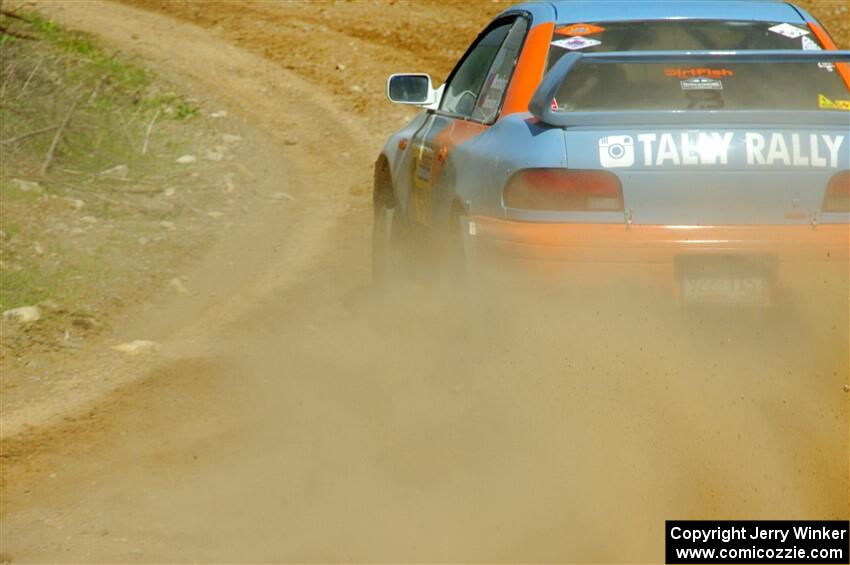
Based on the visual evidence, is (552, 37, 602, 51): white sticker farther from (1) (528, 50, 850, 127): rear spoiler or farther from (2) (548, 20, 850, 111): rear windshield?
(1) (528, 50, 850, 127): rear spoiler

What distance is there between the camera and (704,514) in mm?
4289

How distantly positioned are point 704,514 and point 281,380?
8.50ft

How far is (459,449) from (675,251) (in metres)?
1.05

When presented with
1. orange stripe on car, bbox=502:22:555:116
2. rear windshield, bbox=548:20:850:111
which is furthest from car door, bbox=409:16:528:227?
rear windshield, bbox=548:20:850:111

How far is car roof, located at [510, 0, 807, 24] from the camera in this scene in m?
5.74

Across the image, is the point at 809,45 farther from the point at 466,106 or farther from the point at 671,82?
the point at 466,106

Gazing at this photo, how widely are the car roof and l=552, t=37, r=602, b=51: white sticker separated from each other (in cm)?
11

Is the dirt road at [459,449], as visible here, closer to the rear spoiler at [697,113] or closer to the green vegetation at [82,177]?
the rear spoiler at [697,113]

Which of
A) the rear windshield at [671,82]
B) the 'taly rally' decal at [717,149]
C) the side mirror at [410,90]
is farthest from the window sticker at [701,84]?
the side mirror at [410,90]

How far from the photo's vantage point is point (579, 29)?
5668 mm

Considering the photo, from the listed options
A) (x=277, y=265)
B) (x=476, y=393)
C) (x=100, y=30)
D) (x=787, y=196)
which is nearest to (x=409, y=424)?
(x=476, y=393)

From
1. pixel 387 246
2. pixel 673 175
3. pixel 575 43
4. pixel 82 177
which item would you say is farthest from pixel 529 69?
pixel 82 177

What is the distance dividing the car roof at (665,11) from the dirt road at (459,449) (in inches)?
54.9

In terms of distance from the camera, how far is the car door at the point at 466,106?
5711mm
